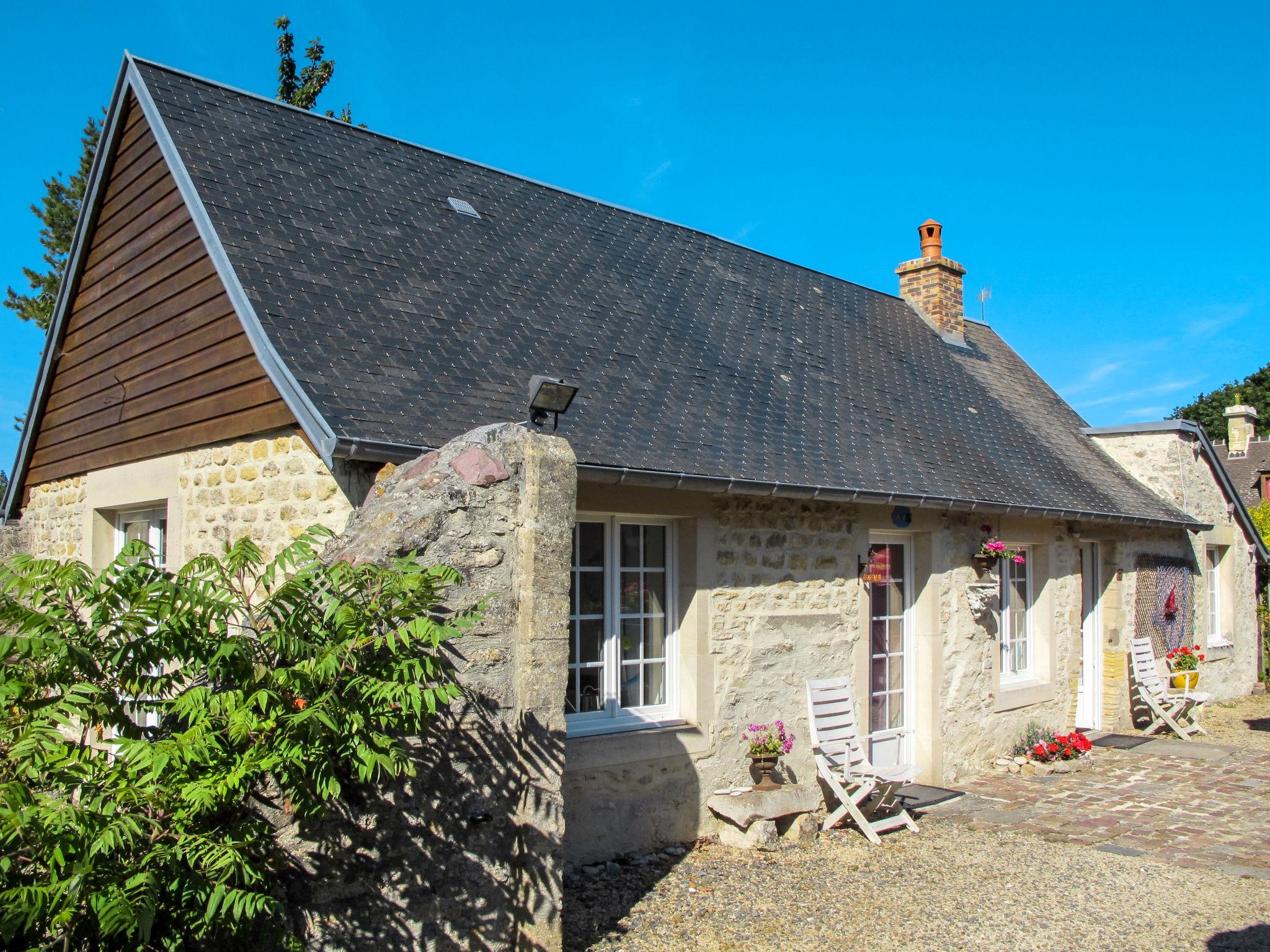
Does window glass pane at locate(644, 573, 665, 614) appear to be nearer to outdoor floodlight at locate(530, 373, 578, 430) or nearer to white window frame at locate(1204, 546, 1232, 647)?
outdoor floodlight at locate(530, 373, 578, 430)

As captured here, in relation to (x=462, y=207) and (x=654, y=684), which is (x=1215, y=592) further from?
(x=462, y=207)

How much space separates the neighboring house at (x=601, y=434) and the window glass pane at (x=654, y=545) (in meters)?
0.02

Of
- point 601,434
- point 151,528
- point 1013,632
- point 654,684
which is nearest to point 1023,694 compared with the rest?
point 1013,632

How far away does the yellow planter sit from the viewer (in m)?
12.1

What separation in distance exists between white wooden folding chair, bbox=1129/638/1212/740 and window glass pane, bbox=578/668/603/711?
7.29m

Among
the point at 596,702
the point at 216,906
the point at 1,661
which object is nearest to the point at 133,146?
the point at 596,702

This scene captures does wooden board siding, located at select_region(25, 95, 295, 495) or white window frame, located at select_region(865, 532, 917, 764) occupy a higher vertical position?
wooden board siding, located at select_region(25, 95, 295, 495)

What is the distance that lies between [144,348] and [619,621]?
418 centimetres

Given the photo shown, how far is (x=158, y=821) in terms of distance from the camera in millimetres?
3328

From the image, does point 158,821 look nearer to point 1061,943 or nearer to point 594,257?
point 1061,943

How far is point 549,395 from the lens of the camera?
5473 mm

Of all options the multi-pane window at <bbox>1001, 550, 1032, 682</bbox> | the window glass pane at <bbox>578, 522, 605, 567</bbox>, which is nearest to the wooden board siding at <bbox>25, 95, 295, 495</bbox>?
the window glass pane at <bbox>578, 522, 605, 567</bbox>

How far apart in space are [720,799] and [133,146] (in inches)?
263

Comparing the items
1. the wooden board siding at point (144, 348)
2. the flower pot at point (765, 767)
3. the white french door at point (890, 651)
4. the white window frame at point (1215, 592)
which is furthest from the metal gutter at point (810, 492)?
the white window frame at point (1215, 592)
